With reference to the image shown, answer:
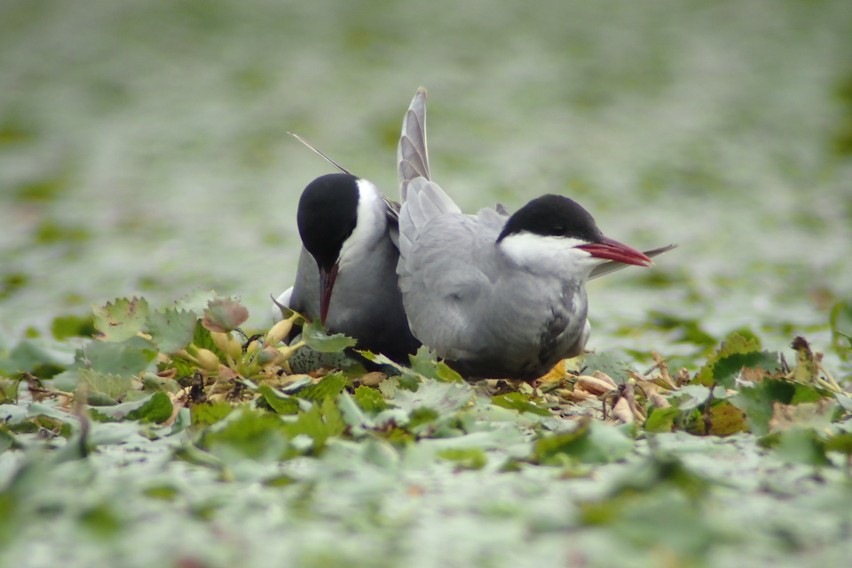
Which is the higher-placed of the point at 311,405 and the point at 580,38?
the point at 580,38

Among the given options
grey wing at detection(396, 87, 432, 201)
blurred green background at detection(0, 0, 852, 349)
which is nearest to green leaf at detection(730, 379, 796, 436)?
grey wing at detection(396, 87, 432, 201)

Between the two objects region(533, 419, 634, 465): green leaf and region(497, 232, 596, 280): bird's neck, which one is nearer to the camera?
region(533, 419, 634, 465): green leaf

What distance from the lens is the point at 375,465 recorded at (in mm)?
2488

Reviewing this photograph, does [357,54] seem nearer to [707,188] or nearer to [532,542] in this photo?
[707,188]

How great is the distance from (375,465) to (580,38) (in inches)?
349

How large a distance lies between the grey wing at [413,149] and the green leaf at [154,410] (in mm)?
1327

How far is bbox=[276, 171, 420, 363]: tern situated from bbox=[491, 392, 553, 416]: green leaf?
72cm

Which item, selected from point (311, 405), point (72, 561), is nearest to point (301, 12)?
point (311, 405)

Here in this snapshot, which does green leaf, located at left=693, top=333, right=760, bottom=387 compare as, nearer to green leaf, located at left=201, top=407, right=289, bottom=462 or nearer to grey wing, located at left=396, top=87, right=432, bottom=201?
grey wing, located at left=396, top=87, right=432, bottom=201

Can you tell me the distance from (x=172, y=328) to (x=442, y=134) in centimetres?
617

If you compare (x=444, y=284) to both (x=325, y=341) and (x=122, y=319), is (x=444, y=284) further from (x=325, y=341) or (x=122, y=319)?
(x=122, y=319)

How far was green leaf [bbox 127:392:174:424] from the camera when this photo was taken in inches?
123

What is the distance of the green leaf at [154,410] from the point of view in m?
3.12

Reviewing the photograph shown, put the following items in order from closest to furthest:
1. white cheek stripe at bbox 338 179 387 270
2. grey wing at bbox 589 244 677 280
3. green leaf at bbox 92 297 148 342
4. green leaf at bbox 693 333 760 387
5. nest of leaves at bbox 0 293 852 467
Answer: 1. nest of leaves at bbox 0 293 852 467
2. green leaf at bbox 92 297 148 342
3. green leaf at bbox 693 333 760 387
4. grey wing at bbox 589 244 677 280
5. white cheek stripe at bbox 338 179 387 270
